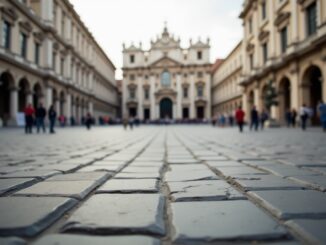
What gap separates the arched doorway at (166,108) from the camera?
62.1 meters

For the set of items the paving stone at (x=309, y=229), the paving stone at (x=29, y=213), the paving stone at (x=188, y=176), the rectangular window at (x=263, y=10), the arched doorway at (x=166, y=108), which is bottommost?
the paving stone at (x=188, y=176)

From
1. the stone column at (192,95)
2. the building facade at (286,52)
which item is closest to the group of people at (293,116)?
the building facade at (286,52)

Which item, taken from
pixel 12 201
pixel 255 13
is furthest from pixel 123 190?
pixel 255 13

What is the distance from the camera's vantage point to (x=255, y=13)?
30922 mm

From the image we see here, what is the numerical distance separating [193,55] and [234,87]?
1732 centimetres

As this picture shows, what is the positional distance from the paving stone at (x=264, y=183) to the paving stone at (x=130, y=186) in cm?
70

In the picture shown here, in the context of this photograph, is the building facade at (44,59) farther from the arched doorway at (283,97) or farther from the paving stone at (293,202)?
the paving stone at (293,202)

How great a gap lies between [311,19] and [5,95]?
80.1 ft

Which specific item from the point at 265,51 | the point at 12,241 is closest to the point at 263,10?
the point at 265,51

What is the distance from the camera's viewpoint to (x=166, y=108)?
62188 millimetres

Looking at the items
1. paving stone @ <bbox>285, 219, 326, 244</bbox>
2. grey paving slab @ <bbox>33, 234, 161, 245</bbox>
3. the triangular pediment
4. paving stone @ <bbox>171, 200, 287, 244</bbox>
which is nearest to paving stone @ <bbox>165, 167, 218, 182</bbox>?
paving stone @ <bbox>171, 200, 287, 244</bbox>

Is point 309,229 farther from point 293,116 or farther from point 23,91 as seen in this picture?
point 23,91

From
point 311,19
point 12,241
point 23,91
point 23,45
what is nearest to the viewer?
point 12,241

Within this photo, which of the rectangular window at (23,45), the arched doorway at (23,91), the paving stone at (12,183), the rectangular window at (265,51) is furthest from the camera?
the rectangular window at (265,51)
